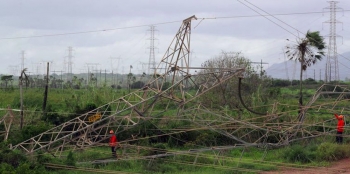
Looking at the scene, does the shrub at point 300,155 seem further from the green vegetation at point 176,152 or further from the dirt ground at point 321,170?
the dirt ground at point 321,170

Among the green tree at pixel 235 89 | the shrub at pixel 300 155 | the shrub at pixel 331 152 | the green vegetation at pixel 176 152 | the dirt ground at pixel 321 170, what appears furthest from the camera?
the green tree at pixel 235 89

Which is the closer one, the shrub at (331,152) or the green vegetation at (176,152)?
the green vegetation at (176,152)

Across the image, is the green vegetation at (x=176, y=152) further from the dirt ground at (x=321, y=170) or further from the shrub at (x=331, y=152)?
the dirt ground at (x=321, y=170)

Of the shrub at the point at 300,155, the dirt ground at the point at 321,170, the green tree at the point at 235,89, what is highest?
the green tree at the point at 235,89

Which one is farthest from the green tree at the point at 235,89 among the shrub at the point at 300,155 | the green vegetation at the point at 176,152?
the shrub at the point at 300,155

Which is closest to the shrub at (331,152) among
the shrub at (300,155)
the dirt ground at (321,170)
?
the shrub at (300,155)

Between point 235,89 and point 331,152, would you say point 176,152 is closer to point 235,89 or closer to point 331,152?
point 331,152

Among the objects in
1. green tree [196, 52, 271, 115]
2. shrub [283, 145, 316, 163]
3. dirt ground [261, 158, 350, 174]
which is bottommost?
dirt ground [261, 158, 350, 174]

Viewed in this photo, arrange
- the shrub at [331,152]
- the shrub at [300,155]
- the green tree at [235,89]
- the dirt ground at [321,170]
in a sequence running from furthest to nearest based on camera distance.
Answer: the green tree at [235,89] < the shrub at [331,152] < the shrub at [300,155] < the dirt ground at [321,170]

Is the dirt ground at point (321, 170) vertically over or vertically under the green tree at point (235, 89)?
under

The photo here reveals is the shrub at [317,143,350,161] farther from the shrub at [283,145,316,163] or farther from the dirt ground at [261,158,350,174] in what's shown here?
the dirt ground at [261,158,350,174]

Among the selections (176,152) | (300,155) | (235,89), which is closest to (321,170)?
(300,155)

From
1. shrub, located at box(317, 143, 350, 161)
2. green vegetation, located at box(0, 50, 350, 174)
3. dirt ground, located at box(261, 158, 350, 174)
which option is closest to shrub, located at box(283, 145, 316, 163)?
green vegetation, located at box(0, 50, 350, 174)

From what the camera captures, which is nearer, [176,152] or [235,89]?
[176,152]
